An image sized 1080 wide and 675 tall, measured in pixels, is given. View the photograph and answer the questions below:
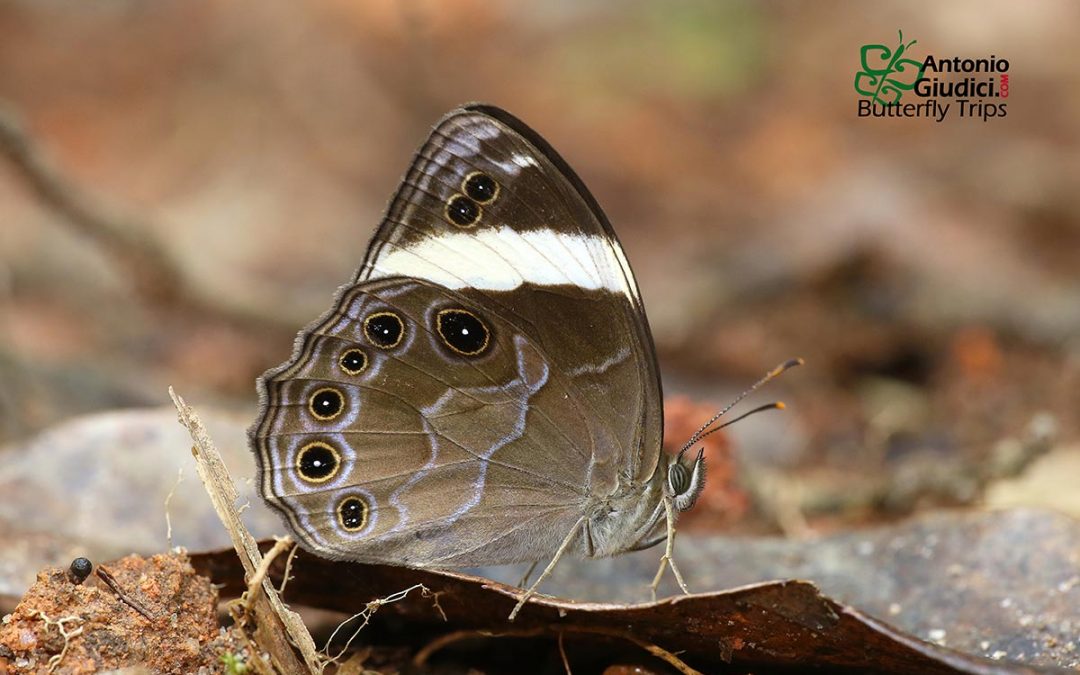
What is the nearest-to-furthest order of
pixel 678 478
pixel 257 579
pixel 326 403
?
pixel 257 579
pixel 326 403
pixel 678 478

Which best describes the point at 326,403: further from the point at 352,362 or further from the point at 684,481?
the point at 684,481

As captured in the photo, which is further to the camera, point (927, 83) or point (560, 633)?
point (927, 83)

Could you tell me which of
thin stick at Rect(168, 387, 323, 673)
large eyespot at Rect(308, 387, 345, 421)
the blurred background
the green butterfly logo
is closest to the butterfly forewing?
large eyespot at Rect(308, 387, 345, 421)

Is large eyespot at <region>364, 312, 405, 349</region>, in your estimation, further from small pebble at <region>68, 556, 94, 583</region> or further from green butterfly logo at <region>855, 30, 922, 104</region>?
green butterfly logo at <region>855, 30, 922, 104</region>

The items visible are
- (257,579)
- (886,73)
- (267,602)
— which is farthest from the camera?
(886,73)

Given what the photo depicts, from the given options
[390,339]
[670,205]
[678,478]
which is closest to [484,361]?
[390,339]

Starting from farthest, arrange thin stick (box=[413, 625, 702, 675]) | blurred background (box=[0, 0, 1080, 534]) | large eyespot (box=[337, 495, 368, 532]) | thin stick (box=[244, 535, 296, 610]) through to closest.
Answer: blurred background (box=[0, 0, 1080, 534]), large eyespot (box=[337, 495, 368, 532]), thin stick (box=[413, 625, 702, 675]), thin stick (box=[244, 535, 296, 610])

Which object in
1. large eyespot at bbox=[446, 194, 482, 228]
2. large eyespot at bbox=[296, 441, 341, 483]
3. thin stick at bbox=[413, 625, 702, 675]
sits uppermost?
large eyespot at bbox=[446, 194, 482, 228]

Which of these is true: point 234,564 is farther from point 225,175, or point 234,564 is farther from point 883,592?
point 225,175
